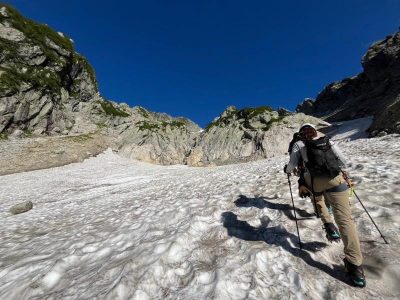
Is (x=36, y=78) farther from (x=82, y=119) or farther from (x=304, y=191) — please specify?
(x=304, y=191)

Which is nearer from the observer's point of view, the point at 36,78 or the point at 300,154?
the point at 300,154

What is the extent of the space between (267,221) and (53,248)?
734cm

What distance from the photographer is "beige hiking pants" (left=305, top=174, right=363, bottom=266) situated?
5433 mm

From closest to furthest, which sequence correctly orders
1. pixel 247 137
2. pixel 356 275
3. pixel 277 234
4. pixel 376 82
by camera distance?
pixel 356 275 < pixel 277 234 < pixel 247 137 < pixel 376 82

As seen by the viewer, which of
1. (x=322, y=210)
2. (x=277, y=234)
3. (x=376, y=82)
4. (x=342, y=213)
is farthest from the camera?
(x=376, y=82)

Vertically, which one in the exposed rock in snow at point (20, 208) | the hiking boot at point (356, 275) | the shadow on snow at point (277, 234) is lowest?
the hiking boot at point (356, 275)

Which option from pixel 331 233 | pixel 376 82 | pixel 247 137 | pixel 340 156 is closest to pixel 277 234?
pixel 331 233

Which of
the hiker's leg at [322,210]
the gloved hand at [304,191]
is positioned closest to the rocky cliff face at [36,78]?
the gloved hand at [304,191]

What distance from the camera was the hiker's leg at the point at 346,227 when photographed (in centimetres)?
540

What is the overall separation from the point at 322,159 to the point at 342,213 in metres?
1.30

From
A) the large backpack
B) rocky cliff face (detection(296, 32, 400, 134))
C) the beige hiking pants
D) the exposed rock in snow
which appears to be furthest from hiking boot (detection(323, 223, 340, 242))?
rocky cliff face (detection(296, 32, 400, 134))

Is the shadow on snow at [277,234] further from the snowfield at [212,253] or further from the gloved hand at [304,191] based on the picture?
the gloved hand at [304,191]

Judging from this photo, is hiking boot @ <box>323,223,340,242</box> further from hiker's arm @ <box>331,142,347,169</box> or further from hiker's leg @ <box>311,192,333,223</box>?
hiker's arm @ <box>331,142,347,169</box>

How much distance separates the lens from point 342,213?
588 cm
